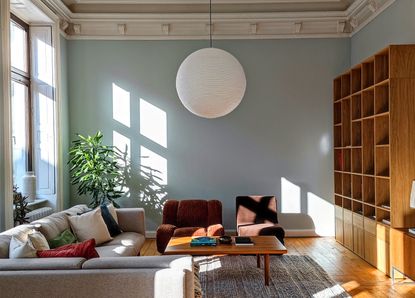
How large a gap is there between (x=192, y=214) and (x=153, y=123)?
1786 millimetres

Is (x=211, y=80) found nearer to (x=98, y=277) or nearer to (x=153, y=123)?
(x=98, y=277)

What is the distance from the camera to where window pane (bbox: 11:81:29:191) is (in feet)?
19.4

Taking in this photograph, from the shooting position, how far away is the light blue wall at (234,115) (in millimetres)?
7207

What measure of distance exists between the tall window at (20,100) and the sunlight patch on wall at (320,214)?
4.46 m

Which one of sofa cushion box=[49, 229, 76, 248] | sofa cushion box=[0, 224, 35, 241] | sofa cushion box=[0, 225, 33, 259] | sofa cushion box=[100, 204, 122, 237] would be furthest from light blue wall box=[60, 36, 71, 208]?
sofa cushion box=[0, 225, 33, 259]

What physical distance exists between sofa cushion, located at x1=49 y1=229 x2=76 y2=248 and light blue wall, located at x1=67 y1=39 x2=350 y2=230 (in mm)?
2770

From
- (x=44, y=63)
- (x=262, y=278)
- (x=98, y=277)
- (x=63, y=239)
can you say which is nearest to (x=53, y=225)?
(x=63, y=239)

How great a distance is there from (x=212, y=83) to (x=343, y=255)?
315cm

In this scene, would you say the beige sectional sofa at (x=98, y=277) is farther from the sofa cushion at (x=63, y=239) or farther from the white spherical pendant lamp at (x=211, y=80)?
the white spherical pendant lamp at (x=211, y=80)

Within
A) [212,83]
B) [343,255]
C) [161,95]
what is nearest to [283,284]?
[343,255]

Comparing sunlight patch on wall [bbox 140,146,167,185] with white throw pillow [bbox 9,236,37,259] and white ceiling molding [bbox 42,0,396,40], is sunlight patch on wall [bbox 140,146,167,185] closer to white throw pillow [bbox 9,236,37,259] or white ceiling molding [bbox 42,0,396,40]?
white ceiling molding [bbox 42,0,396,40]

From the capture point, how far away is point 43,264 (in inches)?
115

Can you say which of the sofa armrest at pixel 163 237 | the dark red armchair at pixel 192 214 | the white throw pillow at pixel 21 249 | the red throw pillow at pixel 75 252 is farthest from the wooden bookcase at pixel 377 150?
the white throw pillow at pixel 21 249

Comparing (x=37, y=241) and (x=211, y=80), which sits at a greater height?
(x=211, y=80)
